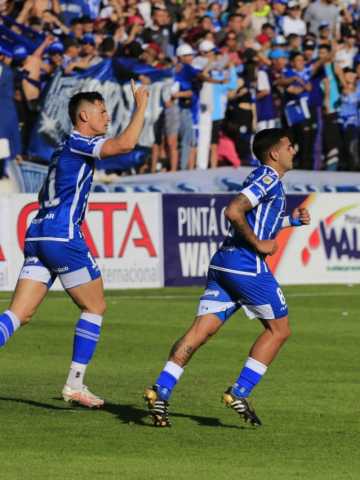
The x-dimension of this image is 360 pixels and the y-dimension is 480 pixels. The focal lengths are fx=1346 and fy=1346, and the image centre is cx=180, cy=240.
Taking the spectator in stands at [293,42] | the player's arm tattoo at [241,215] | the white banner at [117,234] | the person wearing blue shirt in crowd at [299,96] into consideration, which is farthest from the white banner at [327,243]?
the player's arm tattoo at [241,215]

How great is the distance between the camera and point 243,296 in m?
8.88

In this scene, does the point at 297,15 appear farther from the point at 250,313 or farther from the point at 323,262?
the point at 250,313

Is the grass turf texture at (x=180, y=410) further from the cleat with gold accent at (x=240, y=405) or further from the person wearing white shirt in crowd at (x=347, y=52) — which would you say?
the person wearing white shirt in crowd at (x=347, y=52)

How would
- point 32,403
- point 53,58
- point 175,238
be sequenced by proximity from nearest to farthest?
point 32,403 → point 175,238 → point 53,58

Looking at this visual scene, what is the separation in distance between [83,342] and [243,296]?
1.50 m

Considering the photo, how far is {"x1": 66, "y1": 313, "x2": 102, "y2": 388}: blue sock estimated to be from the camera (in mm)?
9766

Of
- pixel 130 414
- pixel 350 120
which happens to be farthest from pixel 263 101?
pixel 130 414

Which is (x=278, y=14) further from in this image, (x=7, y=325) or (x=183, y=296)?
(x=7, y=325)

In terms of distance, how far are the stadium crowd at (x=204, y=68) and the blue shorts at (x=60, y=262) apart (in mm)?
12016

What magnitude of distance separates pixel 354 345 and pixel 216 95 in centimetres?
1046

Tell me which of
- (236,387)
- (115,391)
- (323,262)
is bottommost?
(323,262)

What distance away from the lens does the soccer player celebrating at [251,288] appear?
8.79 metres

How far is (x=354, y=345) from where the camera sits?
14.2m

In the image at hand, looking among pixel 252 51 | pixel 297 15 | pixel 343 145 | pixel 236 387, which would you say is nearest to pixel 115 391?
pixel 236 387
